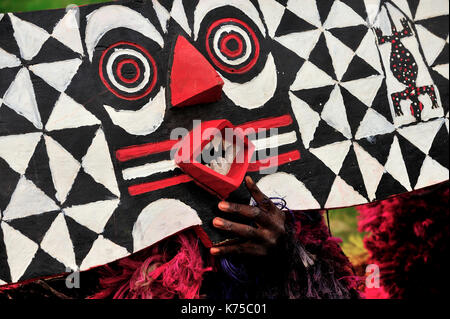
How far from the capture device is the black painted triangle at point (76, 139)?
1257 millimetres

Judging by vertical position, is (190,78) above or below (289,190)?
above

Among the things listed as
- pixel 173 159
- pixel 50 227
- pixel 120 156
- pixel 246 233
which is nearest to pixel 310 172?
pixel 246 233

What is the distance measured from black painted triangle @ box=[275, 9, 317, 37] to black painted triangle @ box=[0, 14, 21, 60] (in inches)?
27.2

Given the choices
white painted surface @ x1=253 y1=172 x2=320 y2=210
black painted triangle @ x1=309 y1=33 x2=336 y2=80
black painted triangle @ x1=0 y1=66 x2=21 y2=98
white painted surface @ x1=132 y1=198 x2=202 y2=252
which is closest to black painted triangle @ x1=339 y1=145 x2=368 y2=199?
white painted surface @ x1=253 y1=172 x2=320 y2=210

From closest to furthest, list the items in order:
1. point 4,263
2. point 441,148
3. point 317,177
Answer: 1. point 4,263
2. point 317,177
3. point 441,148

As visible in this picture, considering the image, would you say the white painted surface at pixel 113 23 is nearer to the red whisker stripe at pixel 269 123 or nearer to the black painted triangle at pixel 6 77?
the black painted triangle at pixel 6 77

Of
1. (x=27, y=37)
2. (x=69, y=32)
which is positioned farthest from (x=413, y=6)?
(x=27, y=37)

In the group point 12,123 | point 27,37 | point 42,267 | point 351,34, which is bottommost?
point 42,267

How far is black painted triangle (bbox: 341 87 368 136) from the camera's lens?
4.81ft

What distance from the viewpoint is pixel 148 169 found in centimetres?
129

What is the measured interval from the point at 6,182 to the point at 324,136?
852mm

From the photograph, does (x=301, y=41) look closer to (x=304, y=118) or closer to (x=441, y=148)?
(x=304, y=118)

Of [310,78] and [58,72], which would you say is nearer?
[58,72]
